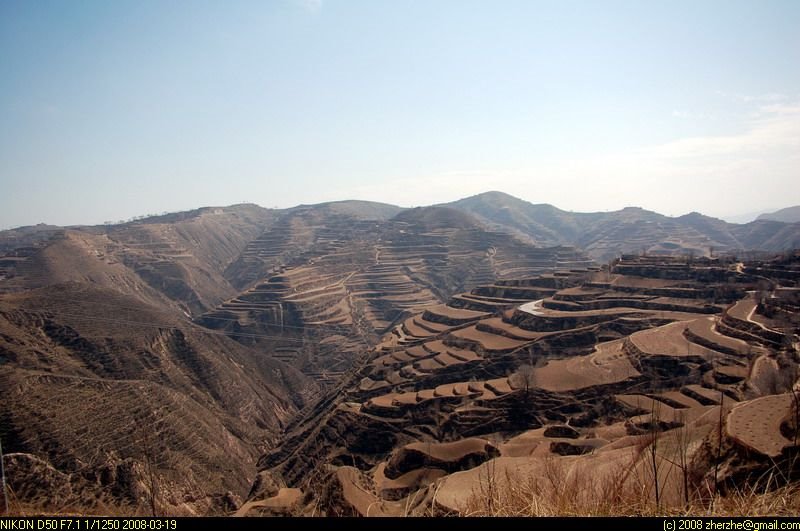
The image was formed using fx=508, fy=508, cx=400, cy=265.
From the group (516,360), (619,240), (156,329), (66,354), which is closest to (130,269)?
(156,329)

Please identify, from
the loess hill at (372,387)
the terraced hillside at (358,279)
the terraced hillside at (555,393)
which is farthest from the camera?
the terraced hillside at (358,279)

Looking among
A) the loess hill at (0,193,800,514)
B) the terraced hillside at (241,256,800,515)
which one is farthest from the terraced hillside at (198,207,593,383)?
the terraced hillside at (241,256,800,515)

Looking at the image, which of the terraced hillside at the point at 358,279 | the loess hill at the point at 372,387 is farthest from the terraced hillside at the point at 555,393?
the terraced hillside at the point at 358,279

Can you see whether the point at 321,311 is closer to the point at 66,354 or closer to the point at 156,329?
the point at 156,329

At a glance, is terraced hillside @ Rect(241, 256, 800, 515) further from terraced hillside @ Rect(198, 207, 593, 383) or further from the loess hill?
terraced hillside @ Rect(198, 207, 593, 383)

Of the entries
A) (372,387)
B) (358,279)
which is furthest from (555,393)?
(358,279)

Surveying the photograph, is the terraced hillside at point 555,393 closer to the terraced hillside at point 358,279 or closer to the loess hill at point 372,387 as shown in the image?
the loess hill at point 372,387

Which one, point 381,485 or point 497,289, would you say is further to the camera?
point 497,289
